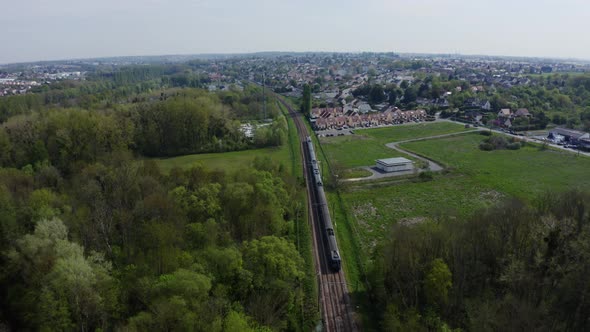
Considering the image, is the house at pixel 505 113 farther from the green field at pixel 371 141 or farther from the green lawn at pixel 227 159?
the green lawn at pixel 227 159

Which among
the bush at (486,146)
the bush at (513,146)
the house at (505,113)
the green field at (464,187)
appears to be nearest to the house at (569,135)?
the green field at (464,187)

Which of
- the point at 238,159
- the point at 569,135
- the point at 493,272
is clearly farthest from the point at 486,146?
the point at 493,272

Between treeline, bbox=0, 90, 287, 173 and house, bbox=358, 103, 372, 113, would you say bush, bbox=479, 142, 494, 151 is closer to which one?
treeline, bbox=0, 90, 287, 173

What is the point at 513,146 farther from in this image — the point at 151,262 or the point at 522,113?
the point at 151,262

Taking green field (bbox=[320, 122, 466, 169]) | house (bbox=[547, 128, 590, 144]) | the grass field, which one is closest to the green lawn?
the grass field

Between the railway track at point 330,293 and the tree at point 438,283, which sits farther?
the railway track at point 330,293

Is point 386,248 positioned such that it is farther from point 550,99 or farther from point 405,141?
point 550,99
